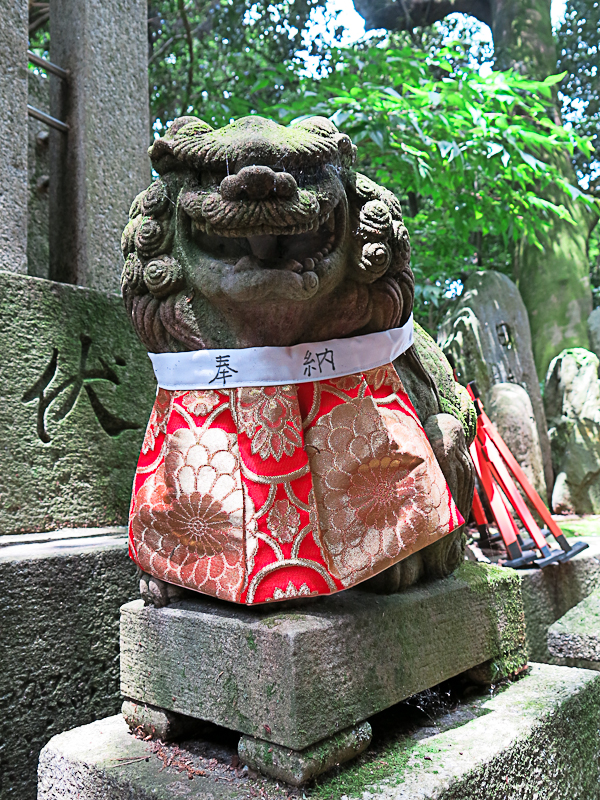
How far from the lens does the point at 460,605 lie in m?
1.59

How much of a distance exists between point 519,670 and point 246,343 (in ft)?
3.67

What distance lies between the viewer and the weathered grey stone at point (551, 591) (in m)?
2.87

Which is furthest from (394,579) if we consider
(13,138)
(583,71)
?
(583,71)

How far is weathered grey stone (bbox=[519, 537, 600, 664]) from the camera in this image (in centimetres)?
287

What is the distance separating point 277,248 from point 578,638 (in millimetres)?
1655

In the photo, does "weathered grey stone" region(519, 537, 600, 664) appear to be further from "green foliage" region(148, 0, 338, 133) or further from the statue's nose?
"green foliage" region(148, 0, 338, 133)

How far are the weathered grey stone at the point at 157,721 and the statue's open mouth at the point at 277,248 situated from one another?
92 cm

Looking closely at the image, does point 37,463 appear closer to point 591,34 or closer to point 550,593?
point 550,593

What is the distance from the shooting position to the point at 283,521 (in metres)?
1.30

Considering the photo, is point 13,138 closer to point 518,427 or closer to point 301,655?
point 301,655

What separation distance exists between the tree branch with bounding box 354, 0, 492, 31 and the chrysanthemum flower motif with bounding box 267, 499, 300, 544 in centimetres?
714

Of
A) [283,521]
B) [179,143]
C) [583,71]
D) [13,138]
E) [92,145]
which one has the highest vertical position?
[583,71]

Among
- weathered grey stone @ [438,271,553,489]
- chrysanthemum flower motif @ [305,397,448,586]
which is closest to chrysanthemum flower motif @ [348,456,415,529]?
chrysanthemum flower motif @ [305,397,448,586]

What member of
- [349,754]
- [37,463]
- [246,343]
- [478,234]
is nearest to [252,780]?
[349,754]
